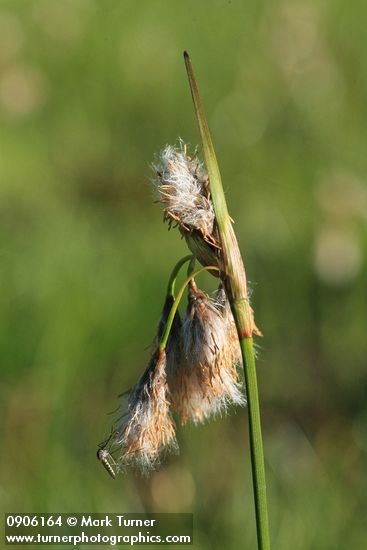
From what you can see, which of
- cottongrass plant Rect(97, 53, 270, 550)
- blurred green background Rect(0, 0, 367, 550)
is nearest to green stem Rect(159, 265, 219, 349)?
cottongrass plant Rect(97, 53, 270, 550)

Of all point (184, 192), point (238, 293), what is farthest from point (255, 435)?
point (184, 192)

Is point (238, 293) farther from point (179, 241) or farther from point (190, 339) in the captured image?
point (179, 241)

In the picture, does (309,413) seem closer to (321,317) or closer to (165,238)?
(321,317)

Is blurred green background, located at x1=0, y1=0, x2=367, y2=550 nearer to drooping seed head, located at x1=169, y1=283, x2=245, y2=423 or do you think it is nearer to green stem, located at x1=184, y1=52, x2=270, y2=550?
drooping seed head, located at x1=169, y1=283, x2=245, y2=423

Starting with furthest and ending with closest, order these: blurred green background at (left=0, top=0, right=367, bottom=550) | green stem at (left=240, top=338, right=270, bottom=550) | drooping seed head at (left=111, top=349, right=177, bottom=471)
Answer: blurred green background at (left=0, top=0, right=367, bottom=550) < drooping seed head at (left=111, top=349, right=177, bottom=471) < green stem at (left=240, top=338, right=270, bottom=550)

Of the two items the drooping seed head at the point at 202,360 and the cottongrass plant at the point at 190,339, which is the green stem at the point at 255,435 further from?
the drooping seed head at the point at 202,360

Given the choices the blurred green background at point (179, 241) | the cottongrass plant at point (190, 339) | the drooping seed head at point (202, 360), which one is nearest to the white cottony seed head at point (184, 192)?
the cottongrass plant at point (190, 339)
